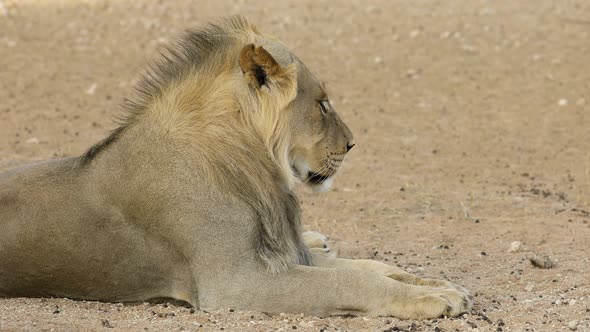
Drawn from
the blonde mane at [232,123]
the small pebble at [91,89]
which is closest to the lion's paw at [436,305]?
the blonde mane at [232,123]

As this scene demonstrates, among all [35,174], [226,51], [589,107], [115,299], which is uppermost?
[226,51]

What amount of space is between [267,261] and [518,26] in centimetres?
1056

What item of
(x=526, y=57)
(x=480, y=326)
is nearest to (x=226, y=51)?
(x=480, y=326)

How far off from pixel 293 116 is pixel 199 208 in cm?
70

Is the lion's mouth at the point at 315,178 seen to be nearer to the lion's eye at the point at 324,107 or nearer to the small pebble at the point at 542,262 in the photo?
the lion's eye at the point at 324,107

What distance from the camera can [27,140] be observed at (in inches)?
386

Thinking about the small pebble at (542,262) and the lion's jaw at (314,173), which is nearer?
the lion's jaw at (314,173)

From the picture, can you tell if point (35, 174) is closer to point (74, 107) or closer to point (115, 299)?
point (115, 299)

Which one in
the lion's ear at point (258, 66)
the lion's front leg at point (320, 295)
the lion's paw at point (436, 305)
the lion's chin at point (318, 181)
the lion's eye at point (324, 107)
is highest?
the lion's ear at point (258, 66)

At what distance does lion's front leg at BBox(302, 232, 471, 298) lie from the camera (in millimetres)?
5488

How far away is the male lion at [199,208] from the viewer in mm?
5035

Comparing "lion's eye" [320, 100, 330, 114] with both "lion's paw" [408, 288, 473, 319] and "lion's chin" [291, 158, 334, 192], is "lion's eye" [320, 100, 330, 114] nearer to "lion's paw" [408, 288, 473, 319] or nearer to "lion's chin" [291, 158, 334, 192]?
"lion's chin" [291, 158, 334, 192]

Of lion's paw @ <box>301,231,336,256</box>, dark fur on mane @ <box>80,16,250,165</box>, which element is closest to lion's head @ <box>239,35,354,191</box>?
dark fur on mane @ <box>80,16,250,165</box>

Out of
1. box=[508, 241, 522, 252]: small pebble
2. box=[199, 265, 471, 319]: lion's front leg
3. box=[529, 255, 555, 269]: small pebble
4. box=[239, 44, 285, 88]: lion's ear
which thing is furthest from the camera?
box=[508, 241, 522, 252]: small pebble
